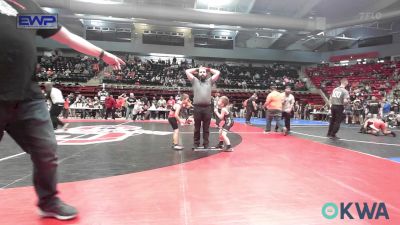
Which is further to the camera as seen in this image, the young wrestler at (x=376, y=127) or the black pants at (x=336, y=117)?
the young wrestler at (x=376, y=127)

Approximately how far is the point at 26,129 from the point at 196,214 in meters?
1.34

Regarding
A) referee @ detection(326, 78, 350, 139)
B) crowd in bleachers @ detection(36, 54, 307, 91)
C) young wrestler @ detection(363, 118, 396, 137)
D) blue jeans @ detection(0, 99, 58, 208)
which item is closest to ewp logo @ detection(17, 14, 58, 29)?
blue jeans @ detection(0, 99, 58, 208)

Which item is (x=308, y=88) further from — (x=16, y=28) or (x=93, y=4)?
(x=16, y=28)

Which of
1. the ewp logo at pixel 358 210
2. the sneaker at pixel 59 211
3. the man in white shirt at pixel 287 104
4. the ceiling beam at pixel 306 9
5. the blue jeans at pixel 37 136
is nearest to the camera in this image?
the blue jeans at pixel 37 136

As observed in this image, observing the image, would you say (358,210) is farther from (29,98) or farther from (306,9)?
(306,9)

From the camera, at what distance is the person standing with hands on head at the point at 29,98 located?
173 centimetres

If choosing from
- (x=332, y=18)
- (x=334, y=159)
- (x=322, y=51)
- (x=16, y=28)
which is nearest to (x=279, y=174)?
(x=334, y=159)

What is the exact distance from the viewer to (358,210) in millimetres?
2439

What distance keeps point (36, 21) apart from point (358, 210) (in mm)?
2700

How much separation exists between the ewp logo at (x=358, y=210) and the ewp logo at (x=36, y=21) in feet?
7.66

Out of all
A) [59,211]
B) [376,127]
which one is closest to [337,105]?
[376,127]

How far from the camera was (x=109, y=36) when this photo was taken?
88.8 ft

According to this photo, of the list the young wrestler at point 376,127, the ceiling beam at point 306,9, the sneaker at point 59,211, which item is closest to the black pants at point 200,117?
the sneaker at point 59,211

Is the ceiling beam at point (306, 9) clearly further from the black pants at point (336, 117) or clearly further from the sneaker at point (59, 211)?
the sneaker at point (59, 211)
